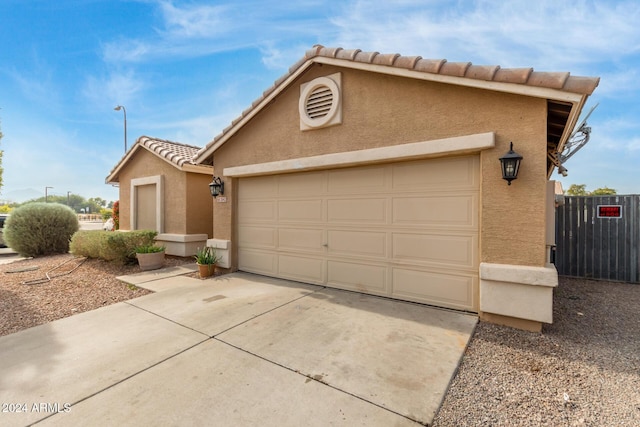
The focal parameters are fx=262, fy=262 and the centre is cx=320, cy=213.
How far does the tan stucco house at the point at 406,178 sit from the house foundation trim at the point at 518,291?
0.06ft

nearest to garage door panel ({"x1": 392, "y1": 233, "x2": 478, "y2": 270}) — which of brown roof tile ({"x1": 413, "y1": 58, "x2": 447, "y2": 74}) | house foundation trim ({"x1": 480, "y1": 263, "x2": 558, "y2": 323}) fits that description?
house foundation trim ({"x1": 480, "y1": 263, "x2": 558, "y2": 323})

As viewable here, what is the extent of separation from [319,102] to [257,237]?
3964mm

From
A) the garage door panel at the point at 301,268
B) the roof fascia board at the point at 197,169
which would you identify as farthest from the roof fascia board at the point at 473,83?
the roof fascia board at the point at 197,169

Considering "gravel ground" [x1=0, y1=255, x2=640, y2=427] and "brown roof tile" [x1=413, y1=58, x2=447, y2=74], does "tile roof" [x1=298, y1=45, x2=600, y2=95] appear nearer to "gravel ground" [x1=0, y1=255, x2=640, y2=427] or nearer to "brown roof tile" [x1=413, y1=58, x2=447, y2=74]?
"brown roof tile" [x1=413, y1=58, x2=447, y2=74]

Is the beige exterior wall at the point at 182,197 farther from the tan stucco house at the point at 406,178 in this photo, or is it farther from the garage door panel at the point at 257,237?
the garage door panel at the point at 257,237

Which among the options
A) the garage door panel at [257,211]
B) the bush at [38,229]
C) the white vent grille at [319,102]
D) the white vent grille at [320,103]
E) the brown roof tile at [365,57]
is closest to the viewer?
the brown roof tile at [365,57]

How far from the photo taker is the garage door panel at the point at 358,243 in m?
5.50

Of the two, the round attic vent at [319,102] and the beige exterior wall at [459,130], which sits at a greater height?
the round attic vent at [319,102]

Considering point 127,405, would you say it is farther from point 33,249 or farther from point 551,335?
point 33,249

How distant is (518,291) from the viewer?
4.01 metres

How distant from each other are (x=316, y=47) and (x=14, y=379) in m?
7.14

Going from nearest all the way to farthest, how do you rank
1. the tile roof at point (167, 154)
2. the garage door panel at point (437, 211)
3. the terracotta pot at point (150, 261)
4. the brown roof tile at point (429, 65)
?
the brown roof tile at point (429, 65)
the garage door panel at point (437, 211)
the terracotta pot at point (150, 261)
the tile roof at point (167, 154)

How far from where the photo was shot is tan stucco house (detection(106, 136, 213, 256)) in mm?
9484

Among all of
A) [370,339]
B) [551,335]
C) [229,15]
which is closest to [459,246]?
[551,335]
